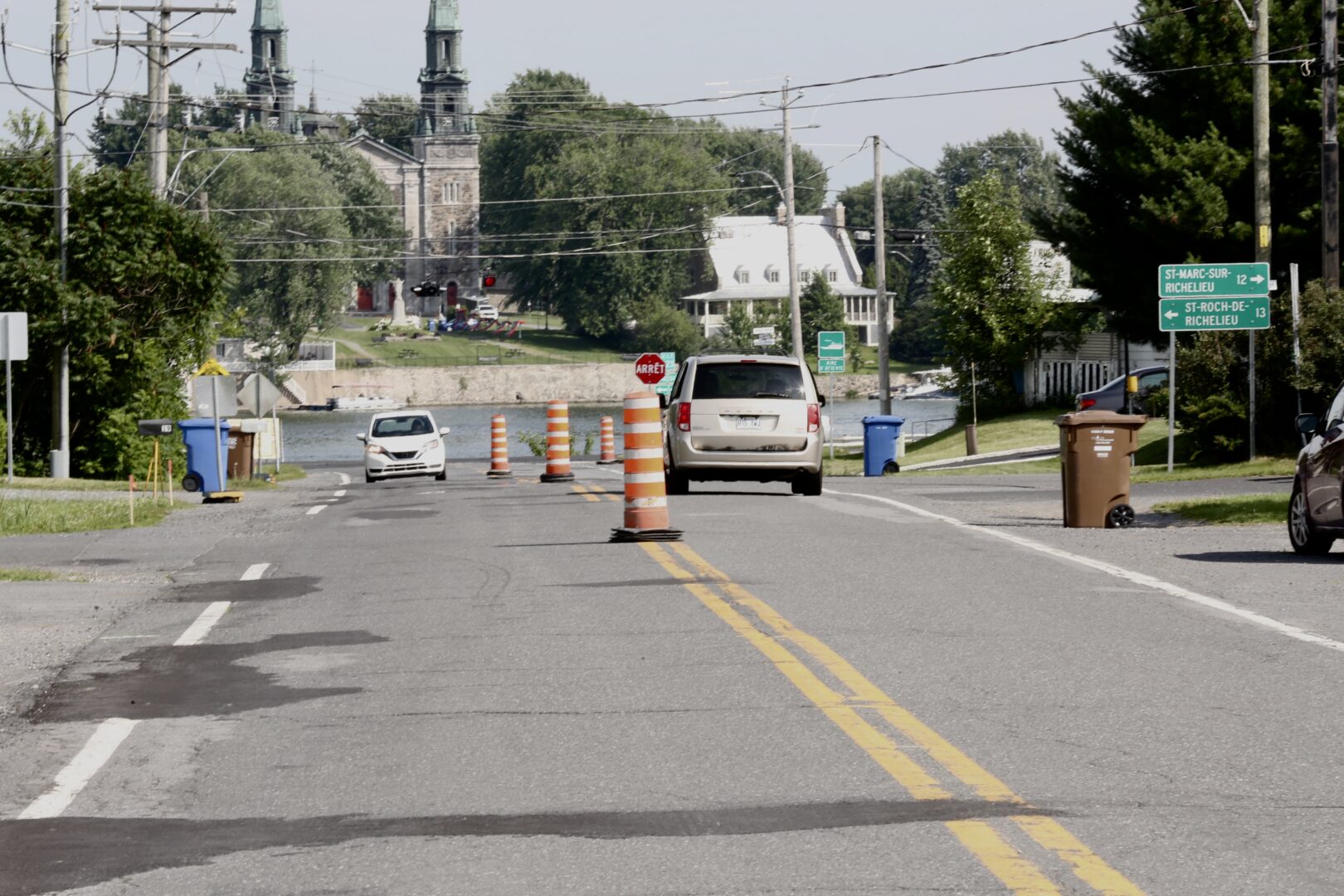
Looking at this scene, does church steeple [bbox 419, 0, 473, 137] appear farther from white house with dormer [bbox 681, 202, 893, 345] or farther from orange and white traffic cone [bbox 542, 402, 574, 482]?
orange and white traffic cone [bbox 542, 402, 574, 482]

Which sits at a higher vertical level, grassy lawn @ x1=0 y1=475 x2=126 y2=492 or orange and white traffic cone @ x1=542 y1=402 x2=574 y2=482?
orange and white traffic cone @ x1=542 y1=402 x2=574 y2=482

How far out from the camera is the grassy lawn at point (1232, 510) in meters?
21.5

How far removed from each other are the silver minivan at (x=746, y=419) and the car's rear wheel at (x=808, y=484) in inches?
7.4

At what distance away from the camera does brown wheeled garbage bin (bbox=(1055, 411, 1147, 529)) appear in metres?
20.3

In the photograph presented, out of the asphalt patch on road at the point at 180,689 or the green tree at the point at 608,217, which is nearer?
the asphalt patch on road at the point at 180,689

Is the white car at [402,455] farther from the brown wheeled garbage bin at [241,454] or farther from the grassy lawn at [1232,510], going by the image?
the grassy lawn at [1232,510]

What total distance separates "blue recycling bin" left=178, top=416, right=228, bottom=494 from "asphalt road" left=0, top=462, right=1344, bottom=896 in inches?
708

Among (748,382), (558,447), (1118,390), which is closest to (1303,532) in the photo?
(748,382)

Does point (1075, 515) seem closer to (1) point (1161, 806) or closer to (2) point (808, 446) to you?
(2) point (808, 446)

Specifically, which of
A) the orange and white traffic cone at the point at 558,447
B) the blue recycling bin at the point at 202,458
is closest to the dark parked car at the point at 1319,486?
the orange and white traffic cone at the point at 558,447

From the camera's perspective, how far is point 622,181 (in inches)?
5517

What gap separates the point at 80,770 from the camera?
8102 mm

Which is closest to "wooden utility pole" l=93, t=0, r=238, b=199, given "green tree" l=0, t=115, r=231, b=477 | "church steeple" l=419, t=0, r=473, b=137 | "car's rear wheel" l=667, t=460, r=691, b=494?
"green tree" l=0, t=115, r=231, b=477

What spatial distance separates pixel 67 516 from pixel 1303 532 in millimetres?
15515
